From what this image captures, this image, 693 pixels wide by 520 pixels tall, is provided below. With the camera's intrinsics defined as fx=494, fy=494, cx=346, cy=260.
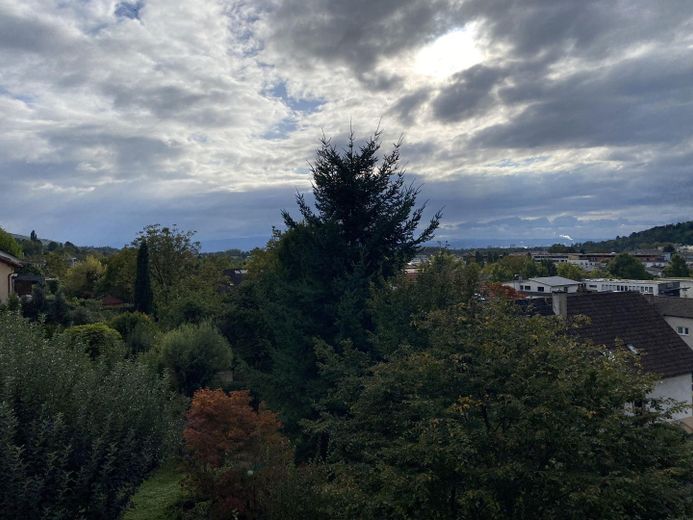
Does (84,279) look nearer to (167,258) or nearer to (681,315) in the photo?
(167,258)

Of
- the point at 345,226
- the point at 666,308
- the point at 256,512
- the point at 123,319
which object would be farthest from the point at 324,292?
the point at 666,308

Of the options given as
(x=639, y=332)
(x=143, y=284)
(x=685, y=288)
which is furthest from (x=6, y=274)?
(x=685, y=288)

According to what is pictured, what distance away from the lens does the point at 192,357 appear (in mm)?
21234

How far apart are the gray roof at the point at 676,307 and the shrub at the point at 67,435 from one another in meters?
44.6

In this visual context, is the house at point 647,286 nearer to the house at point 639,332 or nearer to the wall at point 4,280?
the house at point 639,332

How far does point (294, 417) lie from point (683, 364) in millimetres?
20078

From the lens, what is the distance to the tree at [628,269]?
285ft

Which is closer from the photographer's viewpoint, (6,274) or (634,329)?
(634,329)

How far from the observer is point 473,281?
48.8ft

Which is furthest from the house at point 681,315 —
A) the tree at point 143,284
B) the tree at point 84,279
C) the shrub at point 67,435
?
the tree at point 84,279

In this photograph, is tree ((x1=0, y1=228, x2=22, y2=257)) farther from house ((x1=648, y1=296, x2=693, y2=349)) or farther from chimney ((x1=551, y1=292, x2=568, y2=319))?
house ((x1=648, y1=296, x2=693, y2=349))

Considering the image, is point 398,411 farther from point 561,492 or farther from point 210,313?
point 210,313

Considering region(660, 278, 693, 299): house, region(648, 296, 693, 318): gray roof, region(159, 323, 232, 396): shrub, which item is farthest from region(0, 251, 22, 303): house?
region(660, 278, 693, 299): house

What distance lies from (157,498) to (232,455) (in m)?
3.92
